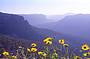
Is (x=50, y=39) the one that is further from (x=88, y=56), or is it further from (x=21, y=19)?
(x=21, y=19)

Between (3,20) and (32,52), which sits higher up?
(3,20)

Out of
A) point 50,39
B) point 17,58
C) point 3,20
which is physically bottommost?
point 17,58

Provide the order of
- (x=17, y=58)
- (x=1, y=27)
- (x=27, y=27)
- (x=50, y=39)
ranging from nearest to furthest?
(x=17, y=58) → (x=50, y=39) → (x=1, y=27) → (x=27, y=27)

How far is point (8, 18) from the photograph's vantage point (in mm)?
130375

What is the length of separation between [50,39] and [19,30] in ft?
402

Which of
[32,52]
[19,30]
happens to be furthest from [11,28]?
[32,52]

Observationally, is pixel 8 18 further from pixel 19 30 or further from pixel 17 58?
pixel 17 58

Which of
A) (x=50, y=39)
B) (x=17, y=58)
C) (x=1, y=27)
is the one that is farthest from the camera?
(x=1, y=27)

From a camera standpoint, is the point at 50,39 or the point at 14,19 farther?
the point at 14,19

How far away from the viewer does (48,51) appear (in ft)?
22.6

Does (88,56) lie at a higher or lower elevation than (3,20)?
lower

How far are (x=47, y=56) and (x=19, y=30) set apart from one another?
123275 mm

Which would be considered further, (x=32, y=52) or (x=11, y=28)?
(x=11, y=28)

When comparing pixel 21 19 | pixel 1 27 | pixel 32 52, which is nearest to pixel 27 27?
pixel 21 19
